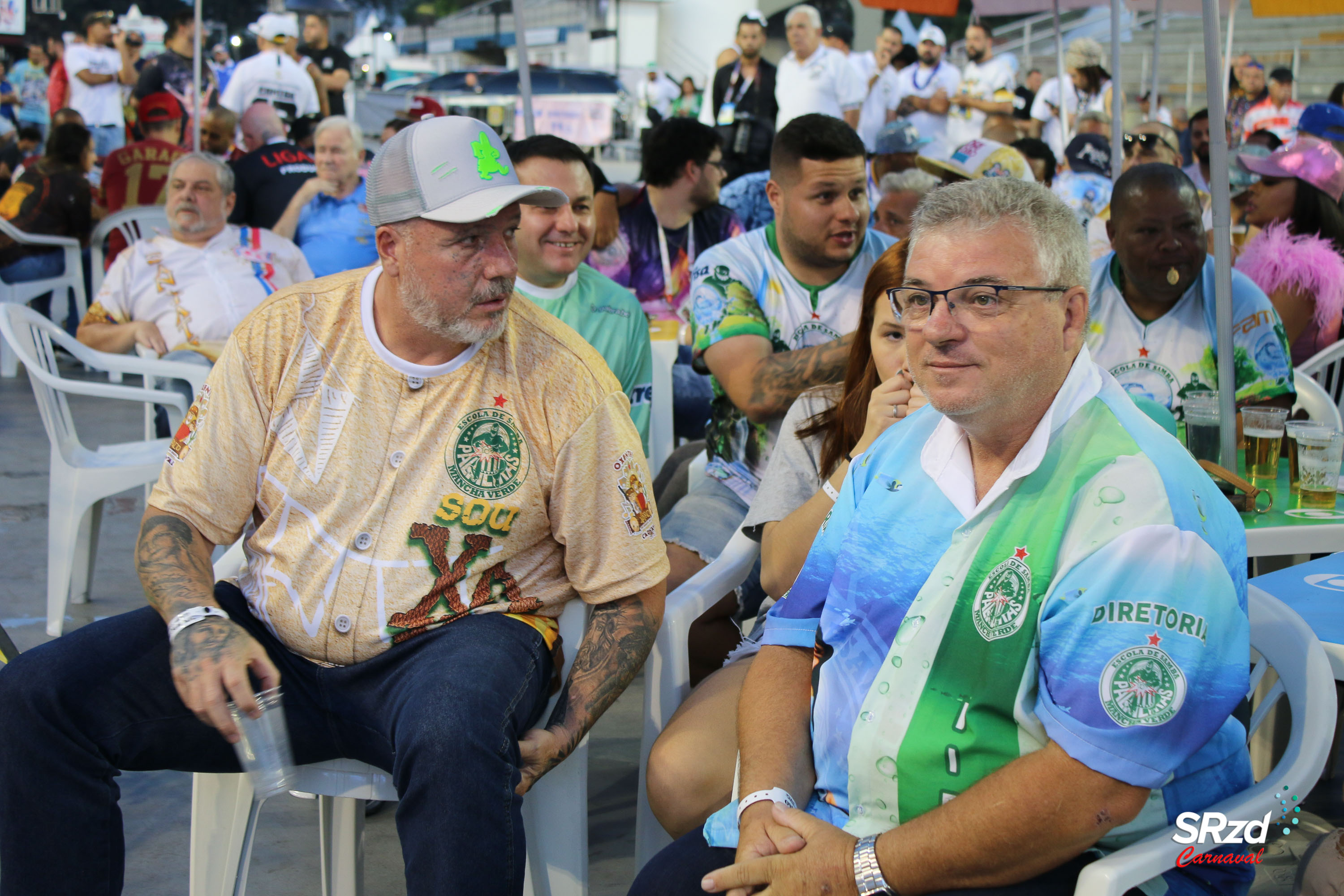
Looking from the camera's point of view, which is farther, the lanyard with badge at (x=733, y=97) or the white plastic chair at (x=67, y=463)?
the lanyard with badge at (x=733, y=97)

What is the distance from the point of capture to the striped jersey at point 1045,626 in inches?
55.4

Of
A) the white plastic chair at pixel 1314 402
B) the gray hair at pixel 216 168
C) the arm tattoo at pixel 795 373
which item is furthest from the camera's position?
the gray hair at pixel 216 168

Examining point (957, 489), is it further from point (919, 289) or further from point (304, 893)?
point (304, 893)

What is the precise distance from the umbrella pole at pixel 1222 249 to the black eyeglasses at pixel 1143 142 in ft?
10.9

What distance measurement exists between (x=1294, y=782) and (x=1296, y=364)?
2936 millimetres

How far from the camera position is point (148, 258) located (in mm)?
4664

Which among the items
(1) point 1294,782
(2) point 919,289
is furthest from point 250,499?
(1) point 1294,782

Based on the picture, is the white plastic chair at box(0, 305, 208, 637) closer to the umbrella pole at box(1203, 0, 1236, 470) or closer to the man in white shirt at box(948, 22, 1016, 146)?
the umbrella pole at box(1203, 0, 1236, 470)

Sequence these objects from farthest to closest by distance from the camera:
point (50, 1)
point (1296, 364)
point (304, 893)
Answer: point (50, 1), point (1296, 364), point (304, 893)

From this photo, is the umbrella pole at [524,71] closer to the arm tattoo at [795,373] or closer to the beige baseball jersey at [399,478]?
the arm tattoo at [795,373]

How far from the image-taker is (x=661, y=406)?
4184 millimetres

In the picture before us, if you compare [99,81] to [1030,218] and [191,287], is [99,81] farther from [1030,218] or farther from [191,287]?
[1030,218]

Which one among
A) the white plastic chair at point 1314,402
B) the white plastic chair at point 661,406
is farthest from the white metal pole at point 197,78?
the white plastic chair at point 1314,402

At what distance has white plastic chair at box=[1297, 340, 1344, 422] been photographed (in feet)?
12.5
